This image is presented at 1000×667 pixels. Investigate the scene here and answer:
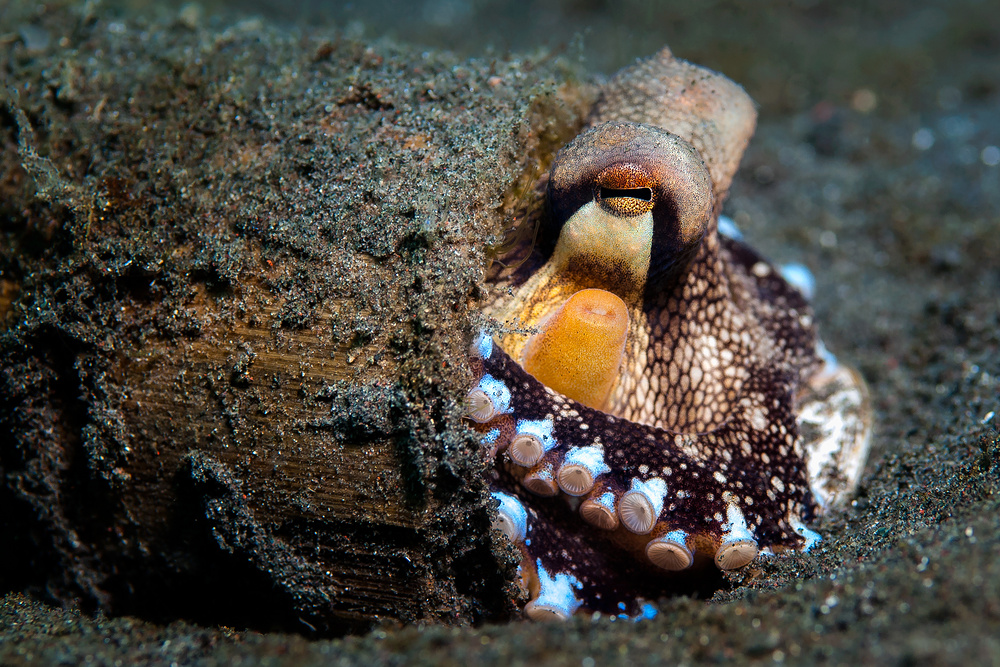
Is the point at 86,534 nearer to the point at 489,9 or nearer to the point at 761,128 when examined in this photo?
the point at 761,128

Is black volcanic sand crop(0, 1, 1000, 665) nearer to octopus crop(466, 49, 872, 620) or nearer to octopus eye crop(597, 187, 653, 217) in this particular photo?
octopus crop(466, 49, 872, 620)

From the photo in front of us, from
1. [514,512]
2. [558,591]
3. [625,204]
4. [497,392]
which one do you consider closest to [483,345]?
[497,392]

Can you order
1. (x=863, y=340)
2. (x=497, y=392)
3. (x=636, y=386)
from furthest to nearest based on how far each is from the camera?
(x=863, y=340) < (x=636, y=386) < (x=497, y=392)

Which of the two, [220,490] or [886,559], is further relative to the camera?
[220,490]

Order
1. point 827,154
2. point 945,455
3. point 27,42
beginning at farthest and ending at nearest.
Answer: point 827,154 < point 27,42 < point 945,455

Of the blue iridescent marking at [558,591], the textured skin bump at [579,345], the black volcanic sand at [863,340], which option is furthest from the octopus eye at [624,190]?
the blue iridescent marking at [558,591]

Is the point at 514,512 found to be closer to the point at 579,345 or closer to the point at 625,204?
the point at 579,345

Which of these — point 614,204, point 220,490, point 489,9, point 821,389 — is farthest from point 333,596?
point 489,9
